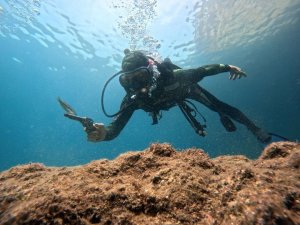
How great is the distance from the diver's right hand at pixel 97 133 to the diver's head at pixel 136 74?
3.58ft

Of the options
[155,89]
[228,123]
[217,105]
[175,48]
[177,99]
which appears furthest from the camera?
[175,48]

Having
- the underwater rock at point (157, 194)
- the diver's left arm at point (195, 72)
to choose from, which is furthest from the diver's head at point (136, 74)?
the underwater rock at point (157, 194)

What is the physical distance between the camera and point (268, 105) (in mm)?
31844

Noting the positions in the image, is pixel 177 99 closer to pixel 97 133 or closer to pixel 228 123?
pixel 228 123

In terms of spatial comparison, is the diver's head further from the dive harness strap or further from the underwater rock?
the underwater rock

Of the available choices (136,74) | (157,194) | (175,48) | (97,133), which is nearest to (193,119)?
(136,74)

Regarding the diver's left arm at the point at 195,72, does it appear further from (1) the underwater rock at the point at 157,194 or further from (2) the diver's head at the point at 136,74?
(1) the underwater rock at the point at 157,194

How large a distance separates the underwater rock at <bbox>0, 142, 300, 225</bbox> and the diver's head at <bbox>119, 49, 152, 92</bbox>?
2.68 m

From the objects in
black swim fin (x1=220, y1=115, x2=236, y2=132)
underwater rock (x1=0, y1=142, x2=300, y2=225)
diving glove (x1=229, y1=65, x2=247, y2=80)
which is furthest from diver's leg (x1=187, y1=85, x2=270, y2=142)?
underwater rock (x1=0, y1=142, x2=300, y2=225)

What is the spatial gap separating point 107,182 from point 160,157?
628mm

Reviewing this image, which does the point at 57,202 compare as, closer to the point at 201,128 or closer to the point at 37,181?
the point at 37,181

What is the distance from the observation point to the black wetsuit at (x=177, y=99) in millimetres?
5092

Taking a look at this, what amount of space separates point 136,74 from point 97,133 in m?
1.39

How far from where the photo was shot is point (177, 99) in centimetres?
544
